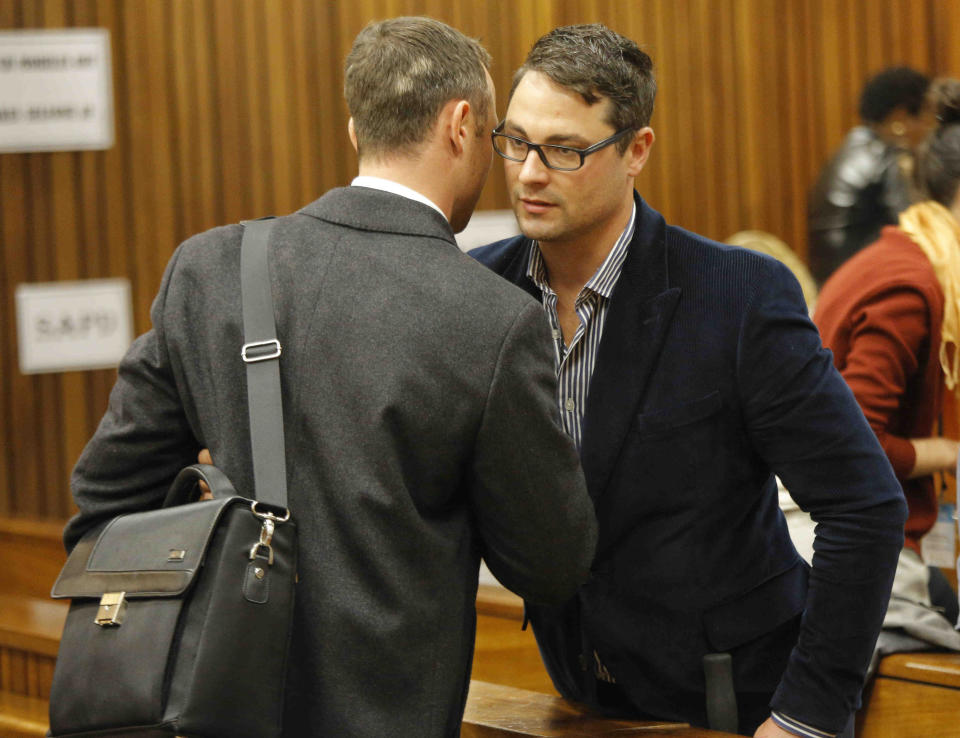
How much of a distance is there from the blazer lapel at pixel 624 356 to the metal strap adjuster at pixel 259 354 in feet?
1.41

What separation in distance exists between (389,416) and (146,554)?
281 mm

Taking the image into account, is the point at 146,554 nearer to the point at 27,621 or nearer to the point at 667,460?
the point at 667,460

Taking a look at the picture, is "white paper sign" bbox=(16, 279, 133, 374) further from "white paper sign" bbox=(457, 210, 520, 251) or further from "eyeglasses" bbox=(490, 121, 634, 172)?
"eyeglasses" bbox=(490, 121, 634, 172)

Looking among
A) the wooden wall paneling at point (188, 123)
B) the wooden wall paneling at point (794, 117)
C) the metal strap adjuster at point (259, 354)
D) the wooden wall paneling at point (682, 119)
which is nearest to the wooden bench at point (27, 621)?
the wooden wall paneling at point (188, 123)

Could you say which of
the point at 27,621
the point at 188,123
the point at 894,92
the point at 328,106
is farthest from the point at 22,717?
the point at 894,92

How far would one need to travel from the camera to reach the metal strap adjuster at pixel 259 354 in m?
1.20

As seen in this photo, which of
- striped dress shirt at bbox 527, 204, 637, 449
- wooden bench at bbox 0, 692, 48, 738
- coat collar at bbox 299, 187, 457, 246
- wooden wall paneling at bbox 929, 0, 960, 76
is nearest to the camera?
coat collar at bbox 299, 187, 457, 246

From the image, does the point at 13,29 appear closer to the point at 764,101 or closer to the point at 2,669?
the point at 2,669

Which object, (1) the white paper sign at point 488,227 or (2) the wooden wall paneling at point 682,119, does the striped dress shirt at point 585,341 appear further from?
(2) the wooden wall paneling at point 682,119

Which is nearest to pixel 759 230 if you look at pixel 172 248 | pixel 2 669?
pixel 172 248

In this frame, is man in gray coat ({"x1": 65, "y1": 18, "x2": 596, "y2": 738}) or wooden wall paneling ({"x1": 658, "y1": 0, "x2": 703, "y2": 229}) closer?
man in gray coat ({"x1": 65, "y1": 18, "x2": 596, "y2": 738})

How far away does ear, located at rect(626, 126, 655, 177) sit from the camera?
150cm

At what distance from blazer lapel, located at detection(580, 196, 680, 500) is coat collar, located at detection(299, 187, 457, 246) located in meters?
0.29

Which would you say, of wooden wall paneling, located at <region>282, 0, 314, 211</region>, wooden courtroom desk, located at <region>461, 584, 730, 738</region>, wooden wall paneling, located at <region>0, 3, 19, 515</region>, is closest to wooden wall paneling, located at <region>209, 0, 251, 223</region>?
wooden wall paneling, located at <region>282, 0, 314, 211</region>
